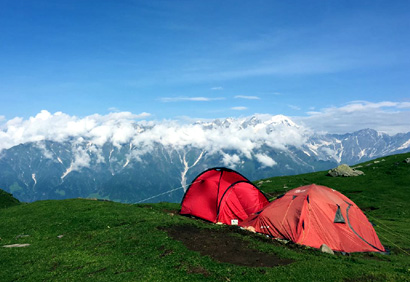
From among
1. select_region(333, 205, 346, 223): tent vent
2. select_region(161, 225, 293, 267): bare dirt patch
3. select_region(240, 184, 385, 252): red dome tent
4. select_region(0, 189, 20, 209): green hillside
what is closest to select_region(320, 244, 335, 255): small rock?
select_region(240, 184, 385, 252): red dome tent

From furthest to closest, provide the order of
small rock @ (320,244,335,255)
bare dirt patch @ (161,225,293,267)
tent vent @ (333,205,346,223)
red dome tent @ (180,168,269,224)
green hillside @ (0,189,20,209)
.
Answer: green hillside @ (0,189,20,209) < red dome tent @ (180,168,269,224) < tent vent @ (333,205,346,223) < small rock @ (320,244,335,255) < bare dirt patch @ (161,225,293,267)

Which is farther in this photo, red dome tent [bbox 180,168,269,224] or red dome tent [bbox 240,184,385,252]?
red dome tent [bbox 180,168,269,224]

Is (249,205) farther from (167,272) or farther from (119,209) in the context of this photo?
(167,272)

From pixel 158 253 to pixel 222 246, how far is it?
4803mm

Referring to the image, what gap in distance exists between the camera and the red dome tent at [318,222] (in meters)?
24.2

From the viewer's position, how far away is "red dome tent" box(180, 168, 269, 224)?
32875 mm

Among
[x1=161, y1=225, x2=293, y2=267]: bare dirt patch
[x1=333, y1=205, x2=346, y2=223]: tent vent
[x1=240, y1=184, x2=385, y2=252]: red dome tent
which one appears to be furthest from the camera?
[x1=333, y1=205, x2=346, y2=223]: tent vent

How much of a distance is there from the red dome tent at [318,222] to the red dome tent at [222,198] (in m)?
4.87

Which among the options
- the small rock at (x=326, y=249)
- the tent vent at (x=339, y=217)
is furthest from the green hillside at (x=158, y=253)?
the tent vent at (x=339, y=217)

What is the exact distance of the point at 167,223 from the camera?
2798cm

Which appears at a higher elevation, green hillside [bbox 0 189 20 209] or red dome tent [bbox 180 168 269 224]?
red dome tent [bbox 180 168 269 224]

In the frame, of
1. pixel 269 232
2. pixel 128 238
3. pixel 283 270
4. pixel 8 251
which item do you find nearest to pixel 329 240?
pixel 269 232

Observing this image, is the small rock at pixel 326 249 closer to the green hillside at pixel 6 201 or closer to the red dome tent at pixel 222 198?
the red dome tent at pixel 222 198

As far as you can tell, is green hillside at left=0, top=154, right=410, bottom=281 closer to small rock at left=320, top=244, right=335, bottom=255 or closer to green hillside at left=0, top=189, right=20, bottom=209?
small rock at left=320, top=244, right=335, bottom=255
